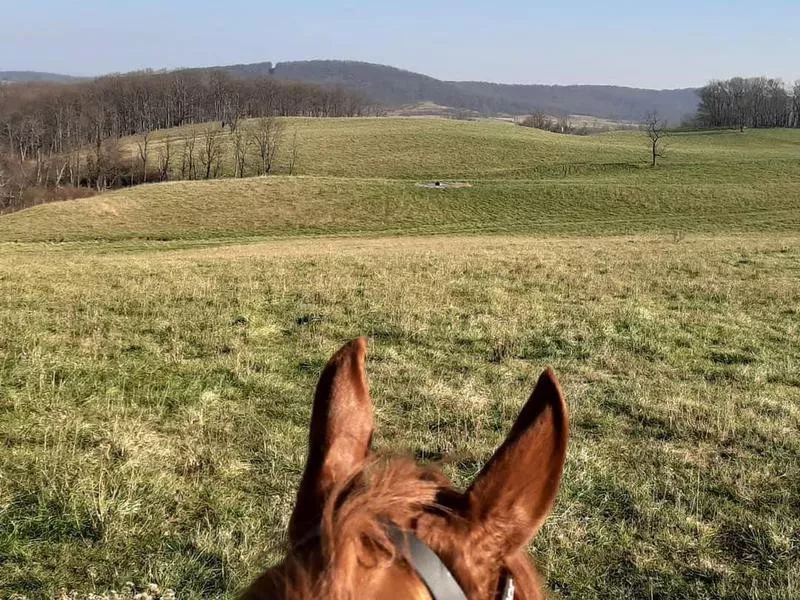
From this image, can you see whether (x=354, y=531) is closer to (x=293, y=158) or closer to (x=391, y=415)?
(x=391, y=415)

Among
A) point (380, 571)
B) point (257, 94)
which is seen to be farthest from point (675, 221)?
point (257, 94)

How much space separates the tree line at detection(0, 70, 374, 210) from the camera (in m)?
78.1

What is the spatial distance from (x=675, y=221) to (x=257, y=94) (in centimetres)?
10756

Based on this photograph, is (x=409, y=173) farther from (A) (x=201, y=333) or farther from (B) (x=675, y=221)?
(A) (x=201, y=333)

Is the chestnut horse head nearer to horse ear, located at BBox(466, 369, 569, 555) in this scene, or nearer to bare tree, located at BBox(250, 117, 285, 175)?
horse ear, located at BBox(466, 369, 569, 555)

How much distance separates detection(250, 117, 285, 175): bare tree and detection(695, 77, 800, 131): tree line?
8408cm

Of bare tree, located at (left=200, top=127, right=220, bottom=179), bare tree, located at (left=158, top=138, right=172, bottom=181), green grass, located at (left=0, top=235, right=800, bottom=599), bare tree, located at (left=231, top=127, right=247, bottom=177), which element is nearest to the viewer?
green grass, located at (left=0, top=235, right=800, bottom=599)

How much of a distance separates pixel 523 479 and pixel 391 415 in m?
5.02

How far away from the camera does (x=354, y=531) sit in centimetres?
83

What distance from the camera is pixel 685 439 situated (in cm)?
549

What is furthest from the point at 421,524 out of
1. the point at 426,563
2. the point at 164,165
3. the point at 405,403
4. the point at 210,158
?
the point at 164,165

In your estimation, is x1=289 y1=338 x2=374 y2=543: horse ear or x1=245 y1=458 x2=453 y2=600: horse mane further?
x1=289 y1=338 x2=374 y2=543: horse ear

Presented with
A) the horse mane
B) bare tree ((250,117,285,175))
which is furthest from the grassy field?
the horse mane

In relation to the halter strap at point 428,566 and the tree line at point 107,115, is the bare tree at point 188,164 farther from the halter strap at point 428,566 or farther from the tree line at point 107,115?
the halter strap at point 428,566
